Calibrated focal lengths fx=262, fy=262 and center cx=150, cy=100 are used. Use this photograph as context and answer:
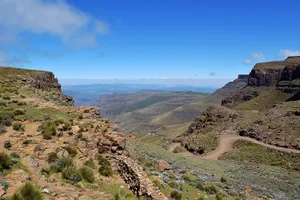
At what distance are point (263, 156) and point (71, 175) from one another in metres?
47.0

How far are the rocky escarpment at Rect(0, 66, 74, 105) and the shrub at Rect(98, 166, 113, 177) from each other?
23.1 m

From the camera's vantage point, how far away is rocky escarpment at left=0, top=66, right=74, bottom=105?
3881 cm

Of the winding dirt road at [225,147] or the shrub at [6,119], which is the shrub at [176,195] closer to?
the shrub at [6,119]

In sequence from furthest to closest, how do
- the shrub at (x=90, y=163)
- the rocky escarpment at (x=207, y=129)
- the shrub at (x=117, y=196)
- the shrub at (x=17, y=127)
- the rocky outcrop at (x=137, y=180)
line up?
the rocky escarpment at (x=207, y=129) < the shrub at (x=17, y=127) < the shrub at (x=90, y=163) < the rocky outcrop at (x=137, y=180) < the shrub at (x=117, y=196)

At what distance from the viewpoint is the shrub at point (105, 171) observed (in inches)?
598

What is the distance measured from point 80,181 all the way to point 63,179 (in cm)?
87

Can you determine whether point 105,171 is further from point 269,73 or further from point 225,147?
point 269,73

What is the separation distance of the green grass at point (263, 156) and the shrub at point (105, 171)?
39.9 meters

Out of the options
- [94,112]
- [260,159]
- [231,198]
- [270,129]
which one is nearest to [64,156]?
[94,112]

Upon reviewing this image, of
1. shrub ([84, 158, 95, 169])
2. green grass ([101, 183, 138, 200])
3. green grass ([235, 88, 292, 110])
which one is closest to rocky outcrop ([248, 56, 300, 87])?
green grass ([235, 88, 292, 110])

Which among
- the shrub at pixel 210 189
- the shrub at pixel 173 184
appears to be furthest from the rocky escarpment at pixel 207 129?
the shrub at pixel 173 184

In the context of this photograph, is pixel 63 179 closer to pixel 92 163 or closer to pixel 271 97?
pixel 92 163

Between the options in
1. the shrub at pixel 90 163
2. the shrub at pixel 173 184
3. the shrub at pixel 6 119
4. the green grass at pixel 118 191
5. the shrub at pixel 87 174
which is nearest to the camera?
the green grass at pixel 118 191

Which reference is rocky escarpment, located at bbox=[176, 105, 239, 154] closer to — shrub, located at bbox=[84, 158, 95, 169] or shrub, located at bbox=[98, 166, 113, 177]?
shrub, located at bbox=[98, 166, 113, 177]
